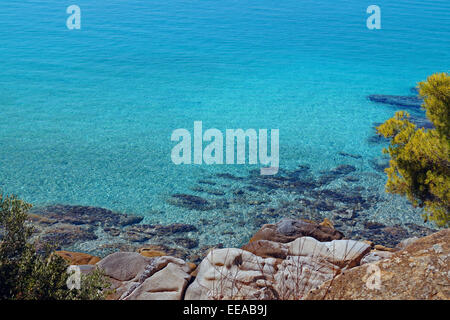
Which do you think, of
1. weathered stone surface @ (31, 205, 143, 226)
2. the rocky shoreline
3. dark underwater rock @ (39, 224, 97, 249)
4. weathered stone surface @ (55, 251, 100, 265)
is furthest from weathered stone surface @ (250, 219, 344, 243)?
dark underwater rock @ (39, 224, 97, 249)

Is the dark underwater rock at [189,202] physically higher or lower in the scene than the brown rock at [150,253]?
higher

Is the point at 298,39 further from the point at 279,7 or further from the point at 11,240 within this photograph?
the point at 11,240

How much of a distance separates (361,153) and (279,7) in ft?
95.0

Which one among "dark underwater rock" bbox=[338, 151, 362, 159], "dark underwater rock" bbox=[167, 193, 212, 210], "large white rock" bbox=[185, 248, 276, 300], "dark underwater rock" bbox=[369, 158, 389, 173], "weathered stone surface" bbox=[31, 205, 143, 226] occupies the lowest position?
"large white rock" bbox=[185, 248, 276, 300]

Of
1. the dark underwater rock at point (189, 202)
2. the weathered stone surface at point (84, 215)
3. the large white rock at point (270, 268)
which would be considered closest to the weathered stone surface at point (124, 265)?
the large white rock at point (270, 268)

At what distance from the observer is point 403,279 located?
4488mm

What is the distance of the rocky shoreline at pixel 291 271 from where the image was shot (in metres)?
4.44

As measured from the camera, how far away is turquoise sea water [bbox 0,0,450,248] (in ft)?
42.8

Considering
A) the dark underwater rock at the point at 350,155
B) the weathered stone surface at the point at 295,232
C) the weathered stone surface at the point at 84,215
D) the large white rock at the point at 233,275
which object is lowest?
the large white rock at the point at 233,275

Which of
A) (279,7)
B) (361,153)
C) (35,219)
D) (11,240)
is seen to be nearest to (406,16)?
(279,7)

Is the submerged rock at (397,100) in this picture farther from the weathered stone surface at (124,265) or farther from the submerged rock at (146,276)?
the weathered stone surface at (124,265)

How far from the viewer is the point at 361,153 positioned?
1573 cm

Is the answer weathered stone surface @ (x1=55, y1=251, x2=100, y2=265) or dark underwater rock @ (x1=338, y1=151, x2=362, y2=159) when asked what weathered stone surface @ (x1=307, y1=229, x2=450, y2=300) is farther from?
dark underwater rock @ (x1=338, y1=151, x2=362, y2=159)

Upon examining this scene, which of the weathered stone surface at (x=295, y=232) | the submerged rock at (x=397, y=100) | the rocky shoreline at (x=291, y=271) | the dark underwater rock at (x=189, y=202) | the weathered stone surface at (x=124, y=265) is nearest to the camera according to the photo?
the rocky shoreline at (x=291, y=271)
